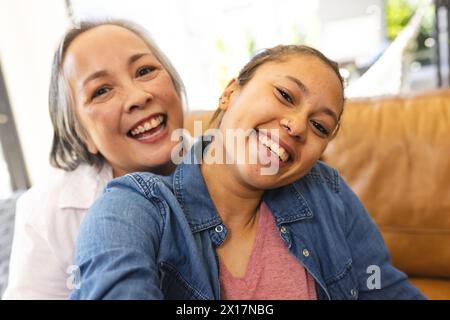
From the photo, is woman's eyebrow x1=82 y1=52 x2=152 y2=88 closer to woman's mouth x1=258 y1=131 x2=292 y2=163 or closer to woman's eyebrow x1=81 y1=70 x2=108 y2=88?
woman's eyebrow x1=81 y1=70 x2=108 y2=88

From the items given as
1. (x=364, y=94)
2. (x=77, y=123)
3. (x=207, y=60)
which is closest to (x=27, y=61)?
(x=77, y=123)

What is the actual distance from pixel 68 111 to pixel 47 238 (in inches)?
8.4

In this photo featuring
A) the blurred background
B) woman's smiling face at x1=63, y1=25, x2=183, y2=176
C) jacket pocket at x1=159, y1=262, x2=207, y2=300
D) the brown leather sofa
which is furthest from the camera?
the brown leather sofa

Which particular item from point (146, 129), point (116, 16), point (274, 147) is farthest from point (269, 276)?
point (116, 16)

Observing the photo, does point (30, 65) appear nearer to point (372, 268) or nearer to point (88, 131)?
point (88, 131)

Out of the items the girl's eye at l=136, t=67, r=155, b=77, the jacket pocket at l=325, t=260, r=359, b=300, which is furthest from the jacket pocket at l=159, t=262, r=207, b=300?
the girl's eye at l=136, t=67, r=155, b=77

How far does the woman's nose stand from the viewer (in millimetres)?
572

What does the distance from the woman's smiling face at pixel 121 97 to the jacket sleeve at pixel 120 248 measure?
0.47 feet

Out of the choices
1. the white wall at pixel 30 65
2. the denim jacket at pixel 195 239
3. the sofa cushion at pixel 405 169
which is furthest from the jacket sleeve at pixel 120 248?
the sofa cushion at pixel 405 169

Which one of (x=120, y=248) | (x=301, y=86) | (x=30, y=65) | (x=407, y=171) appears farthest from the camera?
(x=407, y=171)

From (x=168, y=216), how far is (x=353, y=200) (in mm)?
348

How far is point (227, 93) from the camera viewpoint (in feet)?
1.85
